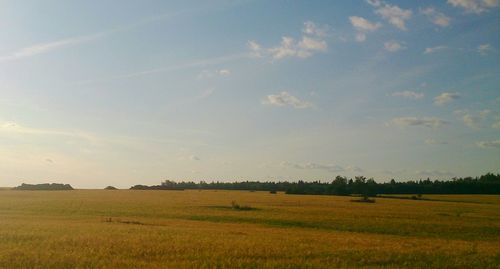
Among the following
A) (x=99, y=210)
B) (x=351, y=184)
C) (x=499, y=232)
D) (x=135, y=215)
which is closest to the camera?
(x=499, y=232)

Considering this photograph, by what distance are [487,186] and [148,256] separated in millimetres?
152572

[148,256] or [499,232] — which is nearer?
[148,256]

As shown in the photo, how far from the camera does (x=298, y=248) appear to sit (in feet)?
77.5

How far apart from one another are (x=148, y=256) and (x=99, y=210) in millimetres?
39300

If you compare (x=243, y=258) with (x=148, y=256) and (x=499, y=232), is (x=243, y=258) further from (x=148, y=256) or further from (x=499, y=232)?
(x=499, y=232)

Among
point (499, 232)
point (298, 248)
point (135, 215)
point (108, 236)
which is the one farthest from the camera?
point (135, 215)

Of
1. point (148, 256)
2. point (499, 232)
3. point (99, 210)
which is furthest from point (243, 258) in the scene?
point (99, 210)

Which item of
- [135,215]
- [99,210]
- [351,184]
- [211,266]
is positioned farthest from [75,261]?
[351,184]

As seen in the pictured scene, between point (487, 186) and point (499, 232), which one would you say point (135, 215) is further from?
point (487, 186)

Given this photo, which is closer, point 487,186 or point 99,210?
point 99,210

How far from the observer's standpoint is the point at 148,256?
2084cm

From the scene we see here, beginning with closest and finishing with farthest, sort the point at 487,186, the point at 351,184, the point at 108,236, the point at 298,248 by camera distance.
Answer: the point at 298,248
the point at 108,236
the point at 351,184
the point at 487,186

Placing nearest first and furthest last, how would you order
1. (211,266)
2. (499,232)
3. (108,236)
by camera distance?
(211,266) < (108,236) < (499,232)

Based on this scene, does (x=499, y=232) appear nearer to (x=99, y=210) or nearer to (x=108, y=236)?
(x=108, y=236)
